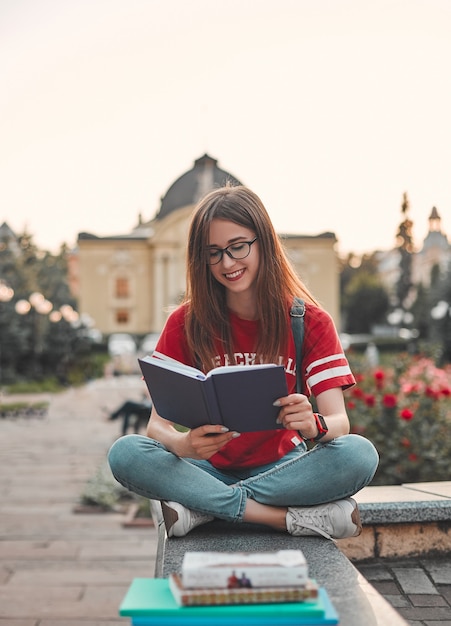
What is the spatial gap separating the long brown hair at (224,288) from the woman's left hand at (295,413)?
357mm

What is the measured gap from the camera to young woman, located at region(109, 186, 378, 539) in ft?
7.07

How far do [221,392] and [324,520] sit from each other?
2.09 ft

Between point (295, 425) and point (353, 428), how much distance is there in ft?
9.55

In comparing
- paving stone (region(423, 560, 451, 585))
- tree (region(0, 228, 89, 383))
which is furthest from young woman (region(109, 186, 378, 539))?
tree (region(0, 228, 89, 383))

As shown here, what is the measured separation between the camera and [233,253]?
2221mm

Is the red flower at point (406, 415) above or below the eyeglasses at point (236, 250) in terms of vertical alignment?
below

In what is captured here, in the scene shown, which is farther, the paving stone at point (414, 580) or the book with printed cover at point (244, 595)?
the paving stone at point (414, 580)

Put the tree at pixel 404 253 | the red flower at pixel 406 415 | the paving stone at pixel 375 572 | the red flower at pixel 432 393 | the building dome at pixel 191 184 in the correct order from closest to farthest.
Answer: the paving stone at pixel 375 572 < the red flower at pixel 406 415 < the red flower at pixel 432 393 < the tree at pixel 404 253 < the building dome at pixel 191 184

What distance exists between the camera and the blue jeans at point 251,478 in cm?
214

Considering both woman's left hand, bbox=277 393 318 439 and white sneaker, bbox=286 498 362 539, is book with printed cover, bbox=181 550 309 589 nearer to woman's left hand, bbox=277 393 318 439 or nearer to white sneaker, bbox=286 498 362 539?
woman's left hand, bbox=277 393 318 439

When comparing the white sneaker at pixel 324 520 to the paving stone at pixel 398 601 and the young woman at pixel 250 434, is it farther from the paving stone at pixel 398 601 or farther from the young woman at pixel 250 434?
the paving stone at pixel 398 601

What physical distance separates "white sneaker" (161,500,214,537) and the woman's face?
69 centimetres

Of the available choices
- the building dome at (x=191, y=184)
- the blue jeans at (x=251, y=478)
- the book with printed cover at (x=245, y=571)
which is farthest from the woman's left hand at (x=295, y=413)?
the building dome at (x=191, y=184)

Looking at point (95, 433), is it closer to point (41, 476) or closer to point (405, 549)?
point (41, 476)
